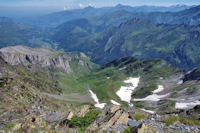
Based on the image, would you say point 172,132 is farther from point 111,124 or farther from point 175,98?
point 175,98

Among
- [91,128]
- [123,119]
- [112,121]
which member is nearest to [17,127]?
[91,128]

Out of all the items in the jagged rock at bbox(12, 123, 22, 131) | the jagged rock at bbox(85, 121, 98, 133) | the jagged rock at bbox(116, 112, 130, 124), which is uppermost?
the jagged rock at bbox(12, 123, 22, 131)

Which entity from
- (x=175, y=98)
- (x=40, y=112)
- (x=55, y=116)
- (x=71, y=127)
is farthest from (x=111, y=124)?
(x=175, y=98)

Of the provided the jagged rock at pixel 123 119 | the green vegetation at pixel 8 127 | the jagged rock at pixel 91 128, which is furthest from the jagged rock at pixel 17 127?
the jagged rock at pixel 123 119

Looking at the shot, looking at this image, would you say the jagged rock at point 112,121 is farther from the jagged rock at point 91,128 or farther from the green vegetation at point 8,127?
the green vegetation at point 8,127

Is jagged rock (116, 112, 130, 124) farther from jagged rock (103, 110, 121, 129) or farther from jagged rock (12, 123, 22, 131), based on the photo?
jagged rock (12, 123, 22, 131)

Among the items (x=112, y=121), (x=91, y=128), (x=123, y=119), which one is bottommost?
(x=123, y=119)

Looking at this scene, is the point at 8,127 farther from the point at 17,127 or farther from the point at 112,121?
the point at 112,121

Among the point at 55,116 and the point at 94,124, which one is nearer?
the point at 94,124

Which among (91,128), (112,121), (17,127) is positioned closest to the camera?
(91,128)

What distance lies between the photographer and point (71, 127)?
105ft

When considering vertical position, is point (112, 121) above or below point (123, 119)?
above

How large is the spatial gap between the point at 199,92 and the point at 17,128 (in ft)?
621

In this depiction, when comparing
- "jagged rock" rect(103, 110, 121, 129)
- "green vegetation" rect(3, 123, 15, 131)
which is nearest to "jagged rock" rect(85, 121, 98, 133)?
"jagged rock" rect(103, 110, 121, 129)
